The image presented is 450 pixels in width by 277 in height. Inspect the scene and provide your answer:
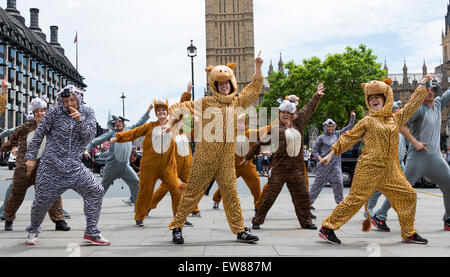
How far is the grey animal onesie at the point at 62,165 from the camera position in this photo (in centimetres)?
515

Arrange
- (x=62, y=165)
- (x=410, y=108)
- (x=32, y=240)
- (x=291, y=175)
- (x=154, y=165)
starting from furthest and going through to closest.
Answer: (x=154, y=165) → (x=291, y=175) → (x=410, y=108) → (x=32, y=240) → (x=62, y=165)

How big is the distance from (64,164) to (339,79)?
131 ft

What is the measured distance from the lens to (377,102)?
5.33m

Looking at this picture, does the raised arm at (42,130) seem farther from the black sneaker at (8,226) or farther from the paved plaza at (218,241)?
the black sneaker at (8,226)

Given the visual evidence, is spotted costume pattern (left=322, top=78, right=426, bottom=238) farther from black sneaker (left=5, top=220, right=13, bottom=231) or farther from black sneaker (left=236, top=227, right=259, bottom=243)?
black sneaker (left=5, top=220, right=13, bottom=231)

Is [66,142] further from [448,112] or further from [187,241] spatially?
[448,112]

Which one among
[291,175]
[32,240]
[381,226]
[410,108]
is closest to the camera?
[32,240]

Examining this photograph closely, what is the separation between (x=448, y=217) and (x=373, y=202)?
130 centimetres

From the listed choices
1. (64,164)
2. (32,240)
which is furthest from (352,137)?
(32,240)

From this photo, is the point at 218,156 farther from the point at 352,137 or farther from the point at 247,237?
the point at 352,137

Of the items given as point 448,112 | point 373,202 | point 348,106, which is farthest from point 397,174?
point 448,112

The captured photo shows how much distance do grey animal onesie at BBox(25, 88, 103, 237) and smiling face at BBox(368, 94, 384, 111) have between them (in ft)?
10.6

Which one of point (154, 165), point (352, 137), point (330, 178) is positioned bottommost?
point (330, 178)

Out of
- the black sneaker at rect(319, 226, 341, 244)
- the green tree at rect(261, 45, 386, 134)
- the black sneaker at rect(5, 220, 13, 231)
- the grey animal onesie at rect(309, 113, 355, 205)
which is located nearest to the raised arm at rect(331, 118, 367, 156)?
the black sneaker at rect(319, 226, 341, 244)
